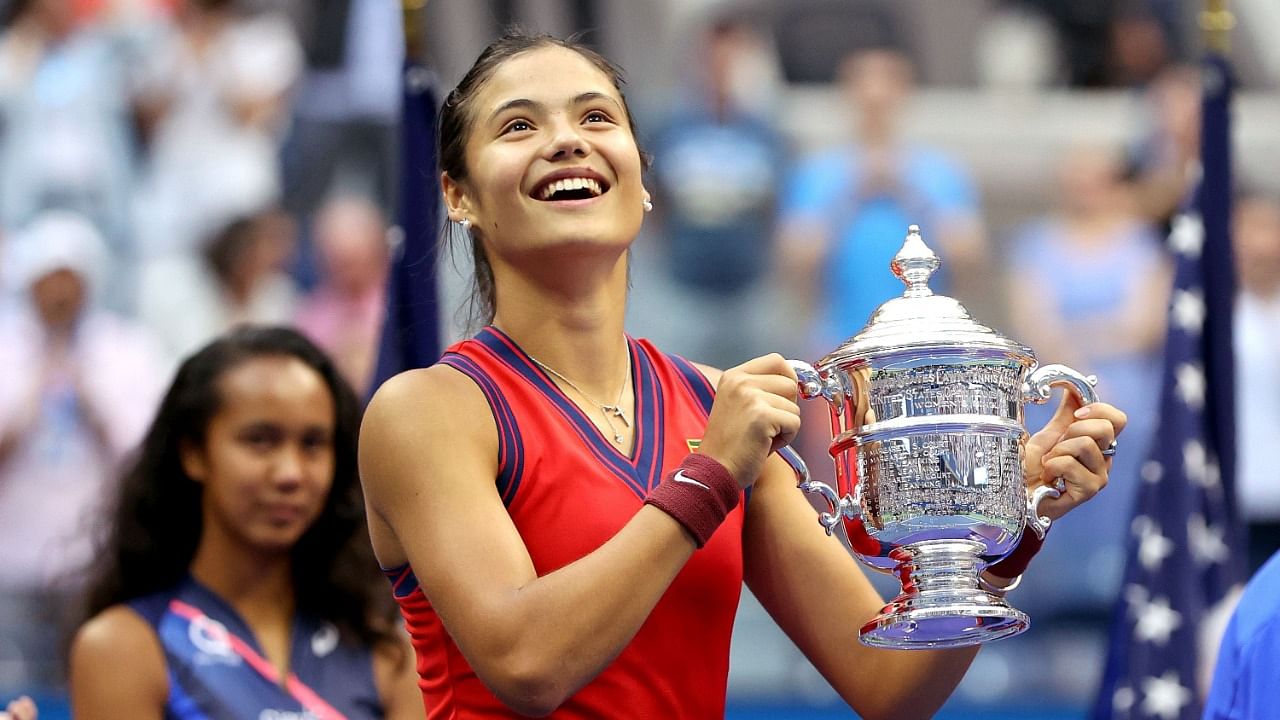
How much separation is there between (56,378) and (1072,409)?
5.08 metres

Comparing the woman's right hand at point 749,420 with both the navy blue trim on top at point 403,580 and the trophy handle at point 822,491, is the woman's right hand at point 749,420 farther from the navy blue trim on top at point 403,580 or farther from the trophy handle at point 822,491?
the navy blue trim on top at point 403,580

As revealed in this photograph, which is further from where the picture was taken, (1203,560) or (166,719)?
(1203,560)

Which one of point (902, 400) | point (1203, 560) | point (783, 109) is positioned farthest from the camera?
point (783, 109)

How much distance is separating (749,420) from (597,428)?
9.5 inches

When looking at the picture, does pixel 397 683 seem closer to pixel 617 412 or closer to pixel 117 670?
pixel 117 670

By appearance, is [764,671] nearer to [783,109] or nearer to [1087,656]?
[1087,656]

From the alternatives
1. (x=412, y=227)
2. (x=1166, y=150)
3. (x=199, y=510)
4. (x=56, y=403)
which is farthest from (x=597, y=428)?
(x=1166, y=150)

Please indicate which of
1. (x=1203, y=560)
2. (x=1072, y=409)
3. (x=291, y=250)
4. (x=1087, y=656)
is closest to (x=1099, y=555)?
(x=1087, y=656)

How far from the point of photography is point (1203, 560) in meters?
4.02

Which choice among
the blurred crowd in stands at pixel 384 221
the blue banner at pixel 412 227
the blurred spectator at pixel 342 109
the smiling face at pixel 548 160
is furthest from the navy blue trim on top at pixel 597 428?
the blurred spectator at pixel 342 109

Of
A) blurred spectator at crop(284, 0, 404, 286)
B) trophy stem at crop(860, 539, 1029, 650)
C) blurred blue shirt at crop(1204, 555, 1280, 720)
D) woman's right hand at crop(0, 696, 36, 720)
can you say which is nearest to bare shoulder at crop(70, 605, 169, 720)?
woman's right hand at crop(0, 696, 36, 720)

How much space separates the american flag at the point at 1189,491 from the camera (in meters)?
3.89

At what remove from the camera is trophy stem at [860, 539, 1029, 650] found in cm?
202

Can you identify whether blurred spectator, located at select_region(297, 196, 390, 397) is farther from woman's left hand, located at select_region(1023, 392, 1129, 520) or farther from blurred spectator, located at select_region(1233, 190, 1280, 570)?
woman's left hand, located at select_region(1023, 392, 1129, 520)
